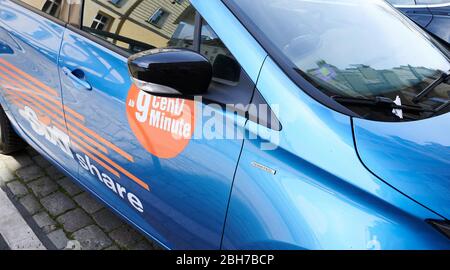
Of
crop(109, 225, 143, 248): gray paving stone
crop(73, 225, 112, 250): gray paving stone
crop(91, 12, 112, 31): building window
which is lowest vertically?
crop(73, 225, 112, 250): gray paving stone

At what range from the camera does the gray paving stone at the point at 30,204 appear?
238cm

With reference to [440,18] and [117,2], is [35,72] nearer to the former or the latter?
[117,2]

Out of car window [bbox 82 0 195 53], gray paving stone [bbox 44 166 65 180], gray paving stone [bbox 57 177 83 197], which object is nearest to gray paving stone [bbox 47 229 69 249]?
gray paving stone [bbox 57 177 83 197]

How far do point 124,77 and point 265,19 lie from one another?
65cm

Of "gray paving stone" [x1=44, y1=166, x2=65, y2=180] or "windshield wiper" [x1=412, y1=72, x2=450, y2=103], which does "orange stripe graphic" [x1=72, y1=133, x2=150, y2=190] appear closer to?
"gray paving stone" [x1=44, y1=166, x2=65, y2=180]

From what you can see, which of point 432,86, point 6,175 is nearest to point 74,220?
point 6,175

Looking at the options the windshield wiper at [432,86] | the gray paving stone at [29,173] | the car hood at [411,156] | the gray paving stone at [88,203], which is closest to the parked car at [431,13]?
the windshield wiper at [432,86]

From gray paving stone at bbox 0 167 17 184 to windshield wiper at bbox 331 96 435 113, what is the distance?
250 cm

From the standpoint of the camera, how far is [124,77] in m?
1.57

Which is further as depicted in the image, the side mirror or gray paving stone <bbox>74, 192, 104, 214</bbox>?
gray paving stone <bbox>74, 192, 104, 214</bbox>

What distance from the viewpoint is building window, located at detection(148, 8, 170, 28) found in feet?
5.01

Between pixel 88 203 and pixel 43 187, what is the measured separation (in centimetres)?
Answer: 41

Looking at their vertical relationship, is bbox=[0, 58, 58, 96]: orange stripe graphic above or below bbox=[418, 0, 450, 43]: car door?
below
